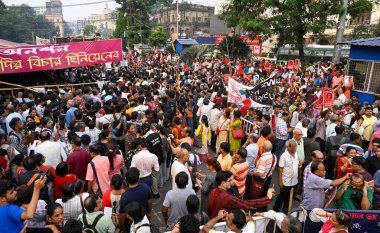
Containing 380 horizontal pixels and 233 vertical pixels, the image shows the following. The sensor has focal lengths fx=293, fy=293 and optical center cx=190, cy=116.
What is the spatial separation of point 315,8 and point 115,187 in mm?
15900

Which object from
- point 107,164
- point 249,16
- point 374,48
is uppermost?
point 249,16

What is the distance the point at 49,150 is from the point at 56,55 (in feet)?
23.1

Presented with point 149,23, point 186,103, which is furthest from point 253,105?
point 149,23

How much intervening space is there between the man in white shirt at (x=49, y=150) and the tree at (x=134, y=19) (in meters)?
44.1

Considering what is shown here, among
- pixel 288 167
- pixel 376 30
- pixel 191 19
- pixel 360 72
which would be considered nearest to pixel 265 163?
pixel 288 167

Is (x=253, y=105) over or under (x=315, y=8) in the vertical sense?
under

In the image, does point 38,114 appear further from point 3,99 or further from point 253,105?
point 253,105

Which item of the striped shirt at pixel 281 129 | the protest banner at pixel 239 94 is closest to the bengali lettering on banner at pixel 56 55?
the protest banner at pixel 239 94

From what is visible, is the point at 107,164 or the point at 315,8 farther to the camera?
the point at 315,8

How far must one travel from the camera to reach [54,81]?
48.4ft

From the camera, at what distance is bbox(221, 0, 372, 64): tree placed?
52.9ft

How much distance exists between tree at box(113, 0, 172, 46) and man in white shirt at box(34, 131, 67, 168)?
44084 millimetres

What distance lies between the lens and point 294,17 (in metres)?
16.5

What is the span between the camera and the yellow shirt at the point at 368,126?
6607 mm
